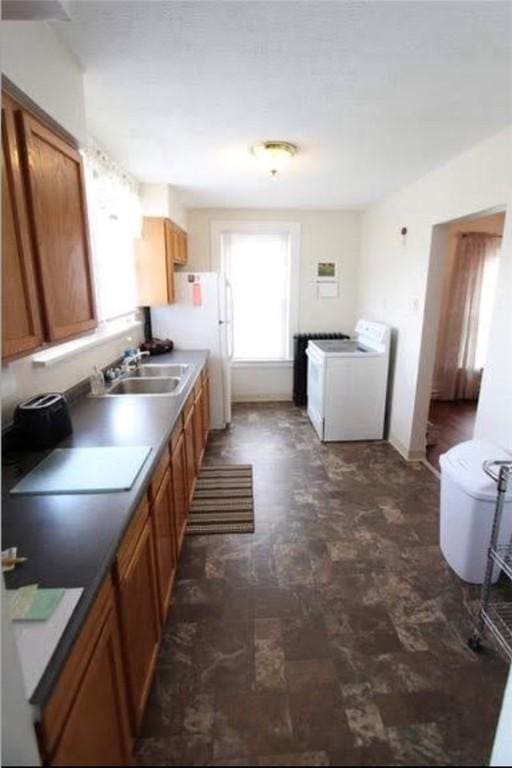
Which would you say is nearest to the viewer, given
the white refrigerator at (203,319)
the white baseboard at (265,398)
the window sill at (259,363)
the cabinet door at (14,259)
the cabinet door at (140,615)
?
the cabinet door at (140,615)

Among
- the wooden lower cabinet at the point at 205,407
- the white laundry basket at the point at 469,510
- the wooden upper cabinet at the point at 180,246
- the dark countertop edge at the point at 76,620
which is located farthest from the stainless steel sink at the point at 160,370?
the white laundry basket at the point at 469,510

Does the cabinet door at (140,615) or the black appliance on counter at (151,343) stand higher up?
the black appliance on counter at (151,343)

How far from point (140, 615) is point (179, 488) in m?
0.96

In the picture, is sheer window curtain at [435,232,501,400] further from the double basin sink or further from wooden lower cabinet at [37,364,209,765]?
wooden lower cabinet at [37,364,209,765]

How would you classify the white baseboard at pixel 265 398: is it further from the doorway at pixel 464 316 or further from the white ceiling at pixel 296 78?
the white ceiling at pixel 296 78

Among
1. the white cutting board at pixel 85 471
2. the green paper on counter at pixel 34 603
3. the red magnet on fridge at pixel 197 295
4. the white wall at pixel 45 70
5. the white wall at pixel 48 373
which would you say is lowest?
the white cutting board at pixel 85 471

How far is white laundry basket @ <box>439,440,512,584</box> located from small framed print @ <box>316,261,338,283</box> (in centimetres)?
299

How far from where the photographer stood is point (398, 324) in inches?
139

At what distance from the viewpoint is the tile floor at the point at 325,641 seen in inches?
15.6

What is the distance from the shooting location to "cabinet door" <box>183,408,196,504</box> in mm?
2480

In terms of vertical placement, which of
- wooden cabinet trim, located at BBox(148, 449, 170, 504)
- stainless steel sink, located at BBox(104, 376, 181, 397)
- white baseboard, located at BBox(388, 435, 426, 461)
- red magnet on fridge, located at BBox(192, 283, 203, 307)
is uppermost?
red magnet on fridge, located at BBox(192, 283, 203, 307)

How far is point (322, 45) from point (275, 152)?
102 centimetres

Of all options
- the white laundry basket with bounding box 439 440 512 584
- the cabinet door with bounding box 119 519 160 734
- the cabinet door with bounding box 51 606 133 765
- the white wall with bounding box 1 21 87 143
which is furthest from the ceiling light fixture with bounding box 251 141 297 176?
the cabinet door with bounding box 51 606 133 765

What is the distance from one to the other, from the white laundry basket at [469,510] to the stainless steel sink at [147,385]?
1705 mm
